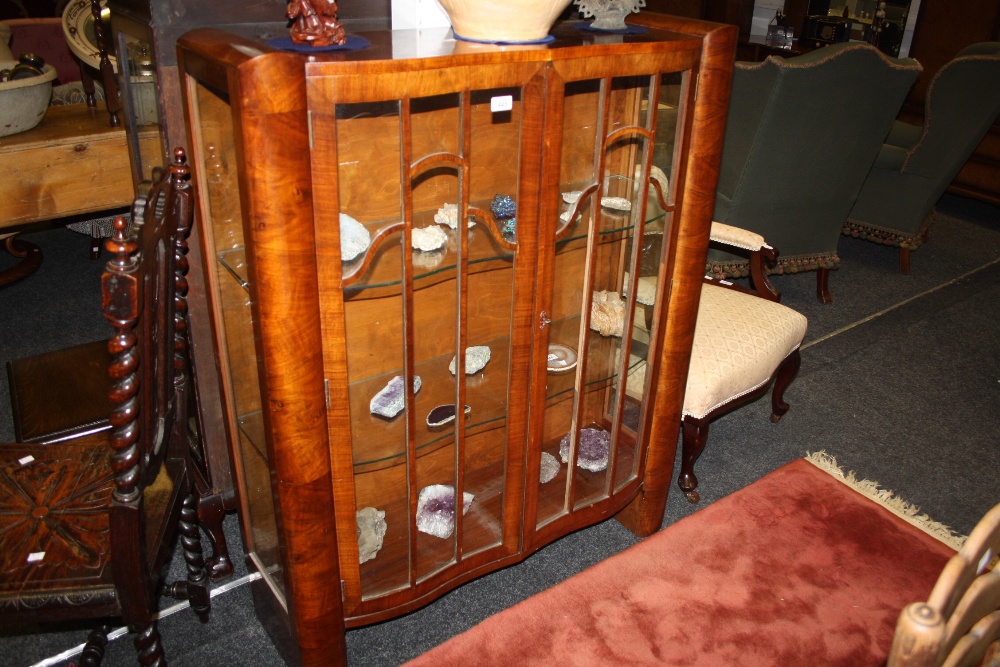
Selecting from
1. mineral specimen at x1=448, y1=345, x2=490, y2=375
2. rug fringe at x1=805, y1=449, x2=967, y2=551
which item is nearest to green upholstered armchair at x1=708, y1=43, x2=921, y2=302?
rug fringe at x1=805, y1=449, x2=967, y2=551

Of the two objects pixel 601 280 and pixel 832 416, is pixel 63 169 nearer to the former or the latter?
pixel 601 280

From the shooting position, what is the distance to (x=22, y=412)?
2.31 metres

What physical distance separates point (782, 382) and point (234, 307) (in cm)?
194

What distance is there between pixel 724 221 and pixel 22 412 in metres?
2.65

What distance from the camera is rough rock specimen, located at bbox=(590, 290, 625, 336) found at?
1903 millimetres

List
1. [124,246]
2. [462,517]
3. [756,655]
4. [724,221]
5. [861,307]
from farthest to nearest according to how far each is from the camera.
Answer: [861,307] → [724,221] → [462,517] → [756,655] → [124,246]

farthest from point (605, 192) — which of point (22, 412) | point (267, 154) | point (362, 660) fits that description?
point (22, 412)

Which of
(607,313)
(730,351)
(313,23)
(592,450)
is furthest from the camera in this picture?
(730,351)

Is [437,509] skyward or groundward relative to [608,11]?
groundward

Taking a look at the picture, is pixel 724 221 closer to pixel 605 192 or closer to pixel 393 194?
pixel 605 192

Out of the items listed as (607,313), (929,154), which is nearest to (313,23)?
(607,313)

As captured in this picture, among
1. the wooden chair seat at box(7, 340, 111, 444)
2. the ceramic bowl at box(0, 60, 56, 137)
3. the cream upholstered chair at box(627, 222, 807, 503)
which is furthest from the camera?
the ceramic bowl at box(0, 60, 56, 137)

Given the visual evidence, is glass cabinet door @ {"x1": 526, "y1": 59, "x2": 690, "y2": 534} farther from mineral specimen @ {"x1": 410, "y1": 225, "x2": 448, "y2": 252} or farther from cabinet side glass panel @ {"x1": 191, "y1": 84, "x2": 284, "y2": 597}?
cabinet side glass panel @ {"x1": 191, "y1": 84, "x2": 284, "y2": 597}

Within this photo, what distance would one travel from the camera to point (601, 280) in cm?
187
